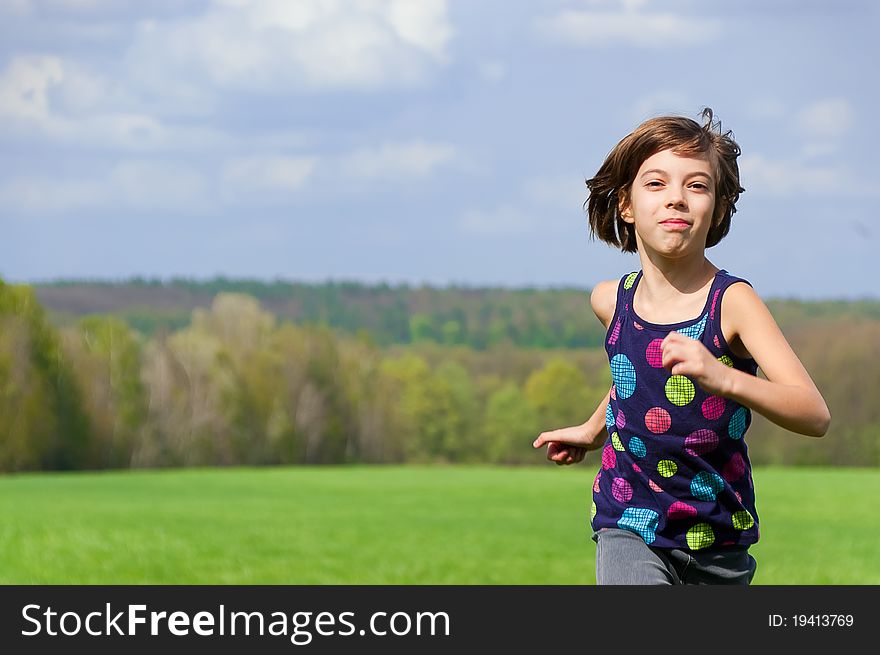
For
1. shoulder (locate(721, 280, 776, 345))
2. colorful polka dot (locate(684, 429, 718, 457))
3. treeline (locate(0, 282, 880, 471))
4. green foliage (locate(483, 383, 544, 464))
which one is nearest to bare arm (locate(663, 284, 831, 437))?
shoulder (locate(721, 280, 776, 345))

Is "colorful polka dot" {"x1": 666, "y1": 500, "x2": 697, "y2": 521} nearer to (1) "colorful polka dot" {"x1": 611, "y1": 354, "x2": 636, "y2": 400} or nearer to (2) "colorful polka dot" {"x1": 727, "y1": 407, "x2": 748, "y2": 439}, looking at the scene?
(2) "colorful polka dot" {"x1": 727, "y1": 407, "x2": 748, "y2": 439}

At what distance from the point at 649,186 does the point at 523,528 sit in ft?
58.9

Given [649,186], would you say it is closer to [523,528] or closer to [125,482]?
[523,528]

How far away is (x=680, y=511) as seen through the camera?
4.11 meters

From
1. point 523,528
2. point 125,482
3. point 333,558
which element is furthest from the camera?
point 125,482

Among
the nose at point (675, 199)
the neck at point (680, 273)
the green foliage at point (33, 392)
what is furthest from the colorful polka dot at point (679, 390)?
the green foliage at point (33, 392)

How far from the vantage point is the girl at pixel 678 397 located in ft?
13.4

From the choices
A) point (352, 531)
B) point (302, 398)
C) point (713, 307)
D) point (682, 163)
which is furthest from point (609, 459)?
point (302, 398)

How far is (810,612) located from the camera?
4535mm

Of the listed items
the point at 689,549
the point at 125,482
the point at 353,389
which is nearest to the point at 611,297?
the point at 689,549

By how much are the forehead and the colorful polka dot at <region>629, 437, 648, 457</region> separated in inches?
34.8

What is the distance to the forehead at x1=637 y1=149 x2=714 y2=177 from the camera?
4.18 meters

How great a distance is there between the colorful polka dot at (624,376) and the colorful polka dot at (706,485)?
13.7 inches

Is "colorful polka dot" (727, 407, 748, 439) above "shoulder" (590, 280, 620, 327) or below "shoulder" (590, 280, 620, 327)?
below
